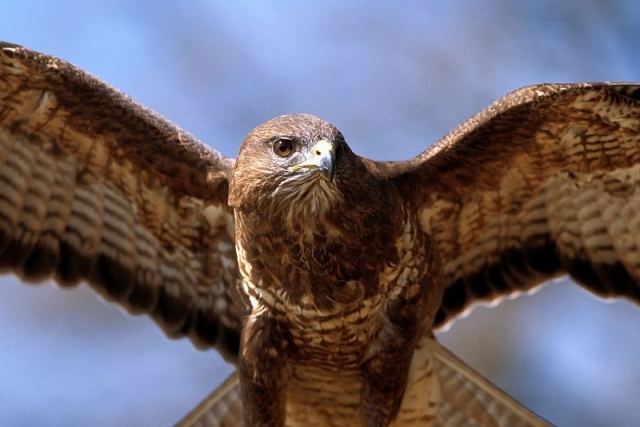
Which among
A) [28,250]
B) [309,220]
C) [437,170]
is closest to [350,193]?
[309,220]

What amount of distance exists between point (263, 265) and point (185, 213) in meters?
1.24

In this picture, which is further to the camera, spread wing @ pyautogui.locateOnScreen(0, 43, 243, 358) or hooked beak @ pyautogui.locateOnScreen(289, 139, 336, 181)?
spread wing @ pyautogui.locateOnScreen(0, 43, 243, 358)

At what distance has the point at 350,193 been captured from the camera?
7.69 meters

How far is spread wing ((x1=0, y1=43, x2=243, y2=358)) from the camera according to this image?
8.46m

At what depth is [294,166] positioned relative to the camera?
25.0ft

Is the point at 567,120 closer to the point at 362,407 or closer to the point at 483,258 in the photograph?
the point at 483,258

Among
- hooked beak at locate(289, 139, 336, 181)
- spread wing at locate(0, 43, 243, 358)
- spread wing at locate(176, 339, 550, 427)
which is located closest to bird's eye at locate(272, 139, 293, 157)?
hooked beak at locate(289, 139, 336, 181)

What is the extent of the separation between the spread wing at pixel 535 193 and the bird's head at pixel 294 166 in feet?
2.21

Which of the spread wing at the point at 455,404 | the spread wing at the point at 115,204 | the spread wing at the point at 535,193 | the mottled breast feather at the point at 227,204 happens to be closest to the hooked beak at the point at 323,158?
the mottled breast feather at the point at 227,204

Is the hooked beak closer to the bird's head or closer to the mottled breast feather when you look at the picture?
the bird's head

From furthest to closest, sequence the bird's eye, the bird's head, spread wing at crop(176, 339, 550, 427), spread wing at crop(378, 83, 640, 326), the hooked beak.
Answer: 1. spread wing at crop(176, 339, 550, 427)
2. spread wing at crop(378, 83, 640, 326)
3. the bird's eye
4. the bird's head
5. the hooked beak

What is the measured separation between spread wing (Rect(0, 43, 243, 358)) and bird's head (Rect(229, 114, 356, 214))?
0.86 metres

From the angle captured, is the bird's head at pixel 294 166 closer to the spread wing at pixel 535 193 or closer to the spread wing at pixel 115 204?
the spread wing at pixel 535 193

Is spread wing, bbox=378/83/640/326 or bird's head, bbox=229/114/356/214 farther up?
spread wing, bbox=378/83/640/326
